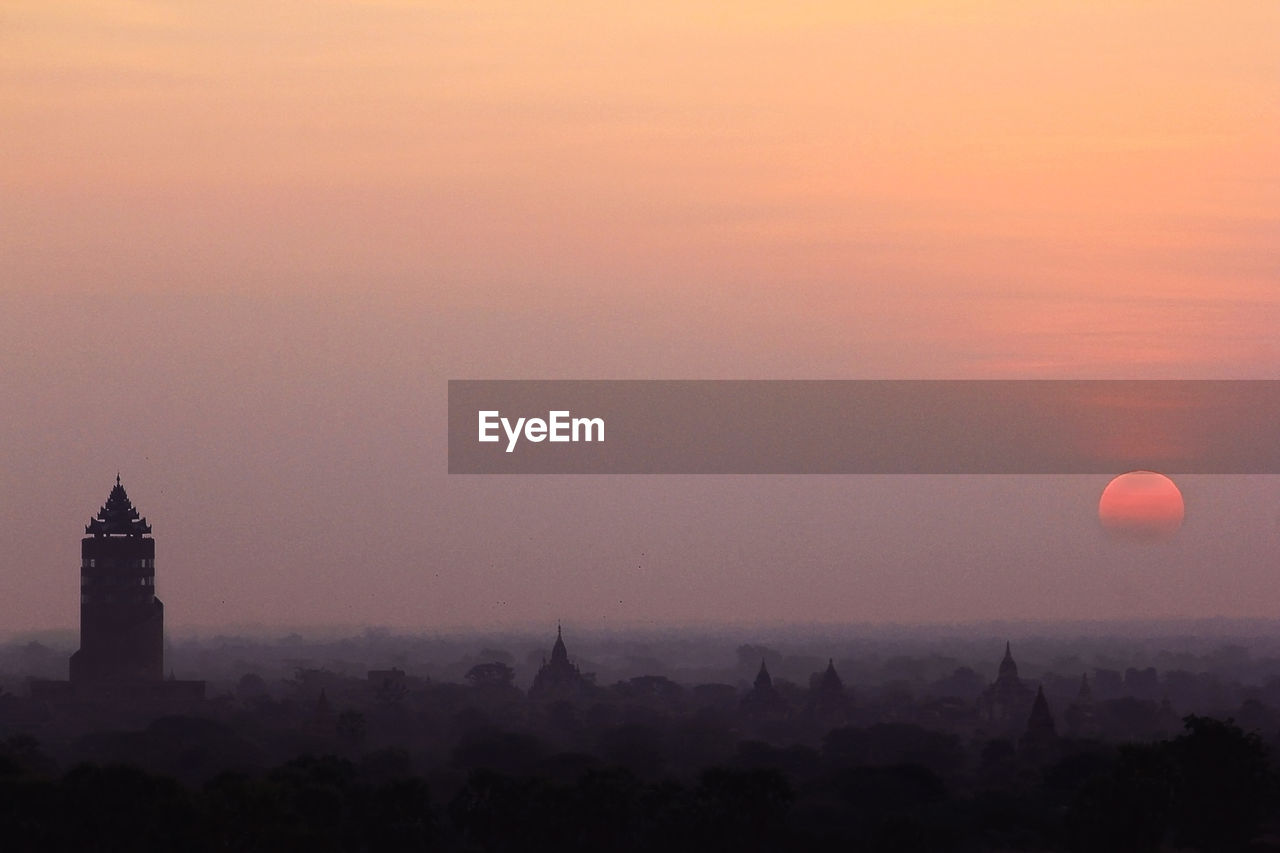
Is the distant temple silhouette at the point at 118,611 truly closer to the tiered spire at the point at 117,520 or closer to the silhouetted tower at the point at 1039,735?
the tiered spire at the point at 117,520

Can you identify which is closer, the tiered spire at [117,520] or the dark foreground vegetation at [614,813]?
the dark foreground vegetation at [614,813]

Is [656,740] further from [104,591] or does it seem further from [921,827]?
[921,827]

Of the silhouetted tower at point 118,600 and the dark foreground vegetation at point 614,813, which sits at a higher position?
the silhouetted tower at point 118,600

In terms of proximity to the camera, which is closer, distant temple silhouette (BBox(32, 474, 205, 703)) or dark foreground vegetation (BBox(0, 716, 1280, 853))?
dark foreground vegetation (BBox(0, 716, 1280, 853))

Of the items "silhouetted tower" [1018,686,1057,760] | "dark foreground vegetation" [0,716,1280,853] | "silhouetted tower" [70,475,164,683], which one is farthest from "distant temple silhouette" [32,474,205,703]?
"silhouetted tower" [1018,686,1057,760]

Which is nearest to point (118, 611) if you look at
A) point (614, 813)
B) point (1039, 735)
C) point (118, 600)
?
point (118, 600)

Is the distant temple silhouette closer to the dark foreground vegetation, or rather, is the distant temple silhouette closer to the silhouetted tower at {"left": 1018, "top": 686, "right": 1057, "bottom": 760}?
the dark foreground vegetation

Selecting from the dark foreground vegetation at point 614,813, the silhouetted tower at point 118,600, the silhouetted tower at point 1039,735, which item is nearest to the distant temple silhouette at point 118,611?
the silhouetted tower at point 118,600
